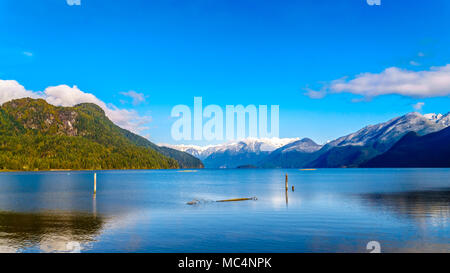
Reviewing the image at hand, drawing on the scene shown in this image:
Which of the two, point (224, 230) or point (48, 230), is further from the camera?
point (224, 230)

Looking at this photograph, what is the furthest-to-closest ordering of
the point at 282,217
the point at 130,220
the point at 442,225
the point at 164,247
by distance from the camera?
the point at 282,217, the point at 130,220, the point at 442,225, the point at 164,247

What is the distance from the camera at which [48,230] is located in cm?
4094

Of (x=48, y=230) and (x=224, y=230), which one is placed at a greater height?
(x=48, y=230)

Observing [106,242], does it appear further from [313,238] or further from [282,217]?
[282,217]

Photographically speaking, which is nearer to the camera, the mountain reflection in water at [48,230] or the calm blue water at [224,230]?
the mountain reflection in water at [48,230]

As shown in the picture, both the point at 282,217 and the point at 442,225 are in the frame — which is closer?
the point at 442,225

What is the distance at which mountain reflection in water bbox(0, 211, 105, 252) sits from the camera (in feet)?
108

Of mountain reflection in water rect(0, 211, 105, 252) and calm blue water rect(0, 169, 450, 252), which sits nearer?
mountain reflection in water rect(0, 211, 105, 252)

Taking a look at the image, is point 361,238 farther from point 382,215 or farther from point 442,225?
point 382,215

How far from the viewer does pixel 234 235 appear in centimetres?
3903

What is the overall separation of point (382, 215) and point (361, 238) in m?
20.1

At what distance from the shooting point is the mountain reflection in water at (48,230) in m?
32.9
